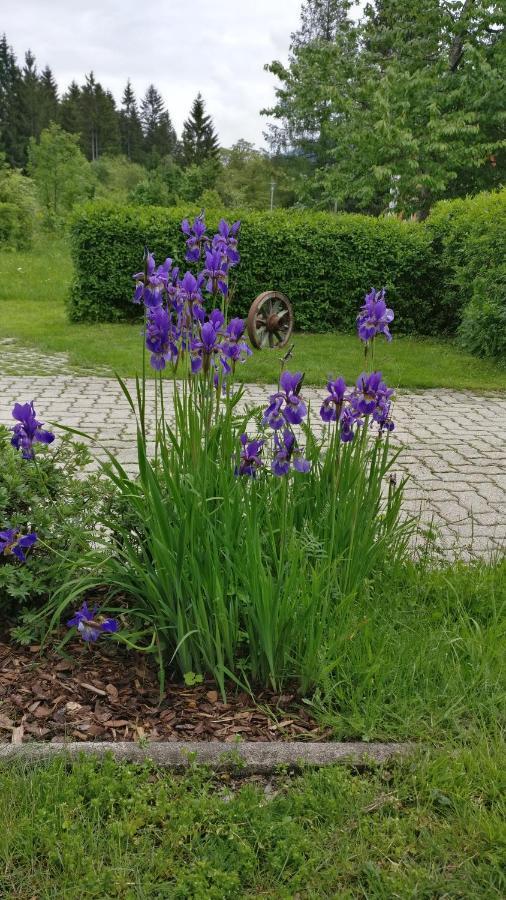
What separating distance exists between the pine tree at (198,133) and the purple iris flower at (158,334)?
5618 cm

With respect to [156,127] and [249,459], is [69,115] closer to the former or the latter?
[156,127]

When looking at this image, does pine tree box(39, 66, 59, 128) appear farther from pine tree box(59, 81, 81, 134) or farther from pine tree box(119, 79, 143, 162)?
pine tree box(119, 79, 143, 162)

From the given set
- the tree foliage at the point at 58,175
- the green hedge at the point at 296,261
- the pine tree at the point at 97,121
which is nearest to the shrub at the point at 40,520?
the green hedge at the point at 296,261

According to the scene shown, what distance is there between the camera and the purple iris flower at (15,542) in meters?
2.43

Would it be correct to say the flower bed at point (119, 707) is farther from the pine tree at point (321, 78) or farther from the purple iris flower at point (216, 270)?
the pine tree at point (321, 78)

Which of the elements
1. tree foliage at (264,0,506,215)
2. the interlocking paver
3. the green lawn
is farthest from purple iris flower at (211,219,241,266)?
tree foliage at (264,0,506,215)

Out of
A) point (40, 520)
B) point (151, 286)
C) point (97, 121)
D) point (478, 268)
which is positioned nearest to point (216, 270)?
point (151, 286)

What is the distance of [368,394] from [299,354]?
7.03 m

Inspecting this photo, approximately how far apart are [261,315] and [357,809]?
7923 millimetres

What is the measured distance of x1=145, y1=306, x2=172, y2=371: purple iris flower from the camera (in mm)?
A: 2227

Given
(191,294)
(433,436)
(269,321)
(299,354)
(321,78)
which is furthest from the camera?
(321,78)

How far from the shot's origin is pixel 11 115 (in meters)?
62.1

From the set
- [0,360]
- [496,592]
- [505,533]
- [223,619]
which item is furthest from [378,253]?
[223,619]

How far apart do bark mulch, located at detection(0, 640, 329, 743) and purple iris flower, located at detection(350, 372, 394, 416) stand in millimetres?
991
